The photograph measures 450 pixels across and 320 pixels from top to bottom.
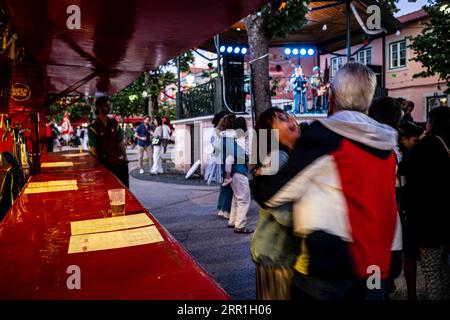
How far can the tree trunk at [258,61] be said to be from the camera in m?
11.5

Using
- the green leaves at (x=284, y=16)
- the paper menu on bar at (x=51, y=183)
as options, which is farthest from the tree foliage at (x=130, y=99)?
the paper menu on bar at (x=51, y=183)

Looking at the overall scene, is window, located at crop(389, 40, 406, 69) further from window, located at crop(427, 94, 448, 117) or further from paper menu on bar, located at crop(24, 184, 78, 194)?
paper menu on bar, located at crop(24, 184, 78, 194)

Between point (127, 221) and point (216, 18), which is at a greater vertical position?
point (216, 18)

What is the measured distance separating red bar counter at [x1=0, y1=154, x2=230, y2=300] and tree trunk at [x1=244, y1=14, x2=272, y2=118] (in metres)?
9.64

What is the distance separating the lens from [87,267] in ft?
5.67

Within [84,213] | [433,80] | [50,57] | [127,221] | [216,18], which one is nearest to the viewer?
[127,221]

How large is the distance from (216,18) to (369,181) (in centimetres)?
205

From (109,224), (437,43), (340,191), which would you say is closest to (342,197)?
(340,191)

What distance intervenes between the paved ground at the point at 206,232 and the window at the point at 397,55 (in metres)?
20.4

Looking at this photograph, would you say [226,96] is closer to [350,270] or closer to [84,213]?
[84,213]

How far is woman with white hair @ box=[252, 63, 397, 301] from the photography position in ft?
6.07

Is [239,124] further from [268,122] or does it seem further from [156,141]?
[156,141]
